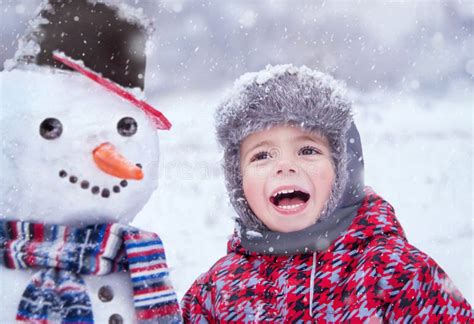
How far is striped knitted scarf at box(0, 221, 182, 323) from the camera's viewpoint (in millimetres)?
1187

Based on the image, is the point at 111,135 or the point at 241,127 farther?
the point at 241,127

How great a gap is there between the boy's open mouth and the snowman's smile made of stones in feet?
1.15

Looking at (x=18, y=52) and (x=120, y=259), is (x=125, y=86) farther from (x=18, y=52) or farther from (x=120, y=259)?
(x=120, y=259)

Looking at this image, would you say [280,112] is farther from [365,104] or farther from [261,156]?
[365,104]

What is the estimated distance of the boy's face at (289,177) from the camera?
1.41 m

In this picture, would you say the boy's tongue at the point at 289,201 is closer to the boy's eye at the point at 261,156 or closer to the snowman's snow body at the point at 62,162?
the boy's eye at the point at 261,156

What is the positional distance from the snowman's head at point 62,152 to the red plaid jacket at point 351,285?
390 millimetres

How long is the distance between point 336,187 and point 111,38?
622 millimetres

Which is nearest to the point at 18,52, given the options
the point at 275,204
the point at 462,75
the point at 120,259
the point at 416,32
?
the point at 120,259

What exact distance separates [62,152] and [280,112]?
51 cm

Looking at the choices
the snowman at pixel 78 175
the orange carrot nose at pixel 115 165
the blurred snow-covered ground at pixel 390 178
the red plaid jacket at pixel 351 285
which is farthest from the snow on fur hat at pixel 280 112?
the blurred snow-covered ground at pixel 390 178

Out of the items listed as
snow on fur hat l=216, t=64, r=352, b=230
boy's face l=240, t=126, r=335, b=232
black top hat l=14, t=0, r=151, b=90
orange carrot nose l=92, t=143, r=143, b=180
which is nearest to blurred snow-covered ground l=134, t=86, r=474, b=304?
snow on fur hat l=216, t=64, r=352, b=230

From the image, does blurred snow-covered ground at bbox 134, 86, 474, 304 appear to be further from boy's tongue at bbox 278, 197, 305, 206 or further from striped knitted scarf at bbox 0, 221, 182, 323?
striped knitted scarf at bbox 0, 221, 182, 323

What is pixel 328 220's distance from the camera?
143 cm
